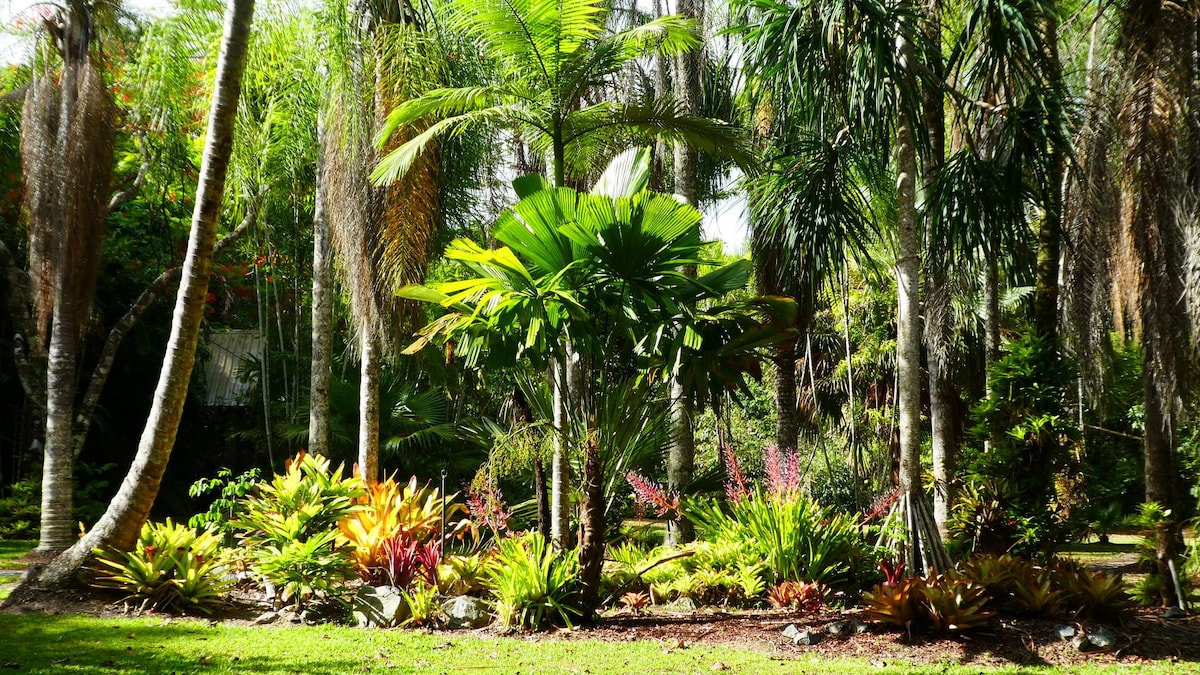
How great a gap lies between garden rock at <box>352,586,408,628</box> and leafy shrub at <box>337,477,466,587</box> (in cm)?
16

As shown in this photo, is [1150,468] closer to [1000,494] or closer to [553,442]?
[1000,494]

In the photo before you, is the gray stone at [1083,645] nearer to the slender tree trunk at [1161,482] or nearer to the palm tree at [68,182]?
the slender tree trunk at [1161,482]

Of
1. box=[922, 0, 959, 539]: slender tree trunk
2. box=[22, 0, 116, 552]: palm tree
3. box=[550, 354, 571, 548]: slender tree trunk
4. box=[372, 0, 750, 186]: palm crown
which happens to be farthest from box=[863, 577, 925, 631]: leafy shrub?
box=[22, 0, 116, 552]: palm tree

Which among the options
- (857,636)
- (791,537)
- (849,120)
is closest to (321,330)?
(791,537)

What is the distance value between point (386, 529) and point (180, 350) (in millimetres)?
2406

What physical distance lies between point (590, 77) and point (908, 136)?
2.96 meters

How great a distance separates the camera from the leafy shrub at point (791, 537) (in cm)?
783

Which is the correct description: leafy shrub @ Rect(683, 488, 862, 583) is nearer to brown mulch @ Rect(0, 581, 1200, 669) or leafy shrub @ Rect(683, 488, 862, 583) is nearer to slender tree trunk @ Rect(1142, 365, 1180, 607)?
brown mulch @ Rect(0, 581, 1200, 669)

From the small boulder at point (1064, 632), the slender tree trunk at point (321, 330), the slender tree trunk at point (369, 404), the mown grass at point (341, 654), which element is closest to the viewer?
the mown grass at point (341, 654)

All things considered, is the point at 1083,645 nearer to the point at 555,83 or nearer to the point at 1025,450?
the point at 1025,450

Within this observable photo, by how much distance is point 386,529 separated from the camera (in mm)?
7984

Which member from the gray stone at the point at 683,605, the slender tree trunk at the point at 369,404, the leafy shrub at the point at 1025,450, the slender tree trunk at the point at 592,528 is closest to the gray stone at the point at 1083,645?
the leafy shrub at the point at 1025,450

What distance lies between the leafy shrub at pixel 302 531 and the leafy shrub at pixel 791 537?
3.56 meters

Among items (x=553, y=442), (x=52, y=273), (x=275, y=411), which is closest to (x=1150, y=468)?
(x=553, y=442)
